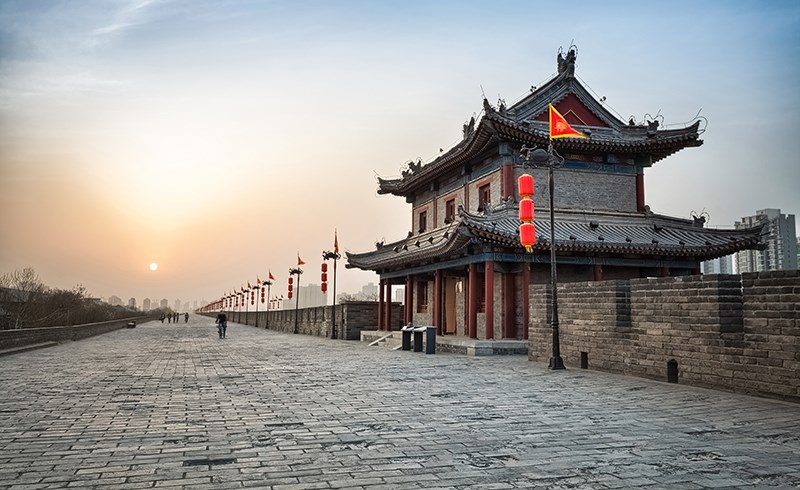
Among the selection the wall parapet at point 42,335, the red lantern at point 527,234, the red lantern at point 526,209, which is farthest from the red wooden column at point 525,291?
the wall parapet at point 42,335

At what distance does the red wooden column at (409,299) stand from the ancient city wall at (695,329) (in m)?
12.8

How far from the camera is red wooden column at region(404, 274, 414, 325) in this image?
2648cm

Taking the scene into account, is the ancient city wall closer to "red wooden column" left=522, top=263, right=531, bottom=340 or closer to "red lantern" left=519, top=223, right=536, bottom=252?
"red lantern" left=519, top=223, right=536, bottom=252

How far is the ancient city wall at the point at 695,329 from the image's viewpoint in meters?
8.34

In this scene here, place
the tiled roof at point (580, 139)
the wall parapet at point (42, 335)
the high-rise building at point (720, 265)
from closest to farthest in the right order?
the wall parapet at point (42, 335)
the tiled roof at point (580, 139)
the high-rise building at point (720, 265)

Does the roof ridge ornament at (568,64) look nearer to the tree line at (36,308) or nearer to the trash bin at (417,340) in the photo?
the trash bin at (417,340)

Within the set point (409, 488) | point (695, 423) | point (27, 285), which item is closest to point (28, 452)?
point (409, 488)

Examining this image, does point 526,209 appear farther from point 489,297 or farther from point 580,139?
point 580,139

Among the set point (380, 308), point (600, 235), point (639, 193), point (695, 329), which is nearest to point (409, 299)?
point (380, 308)

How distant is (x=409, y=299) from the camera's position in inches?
1049

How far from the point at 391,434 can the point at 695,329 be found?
6.53 meters

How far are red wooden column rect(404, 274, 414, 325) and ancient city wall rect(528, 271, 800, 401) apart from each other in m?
12.8

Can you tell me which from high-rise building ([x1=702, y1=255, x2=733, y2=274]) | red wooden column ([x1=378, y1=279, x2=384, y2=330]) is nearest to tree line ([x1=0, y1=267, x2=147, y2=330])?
red wooden column ([x1=378, y1=279, x2=384, y2=330])

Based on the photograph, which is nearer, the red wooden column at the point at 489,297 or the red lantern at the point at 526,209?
the red lantern at the point at 526,209
